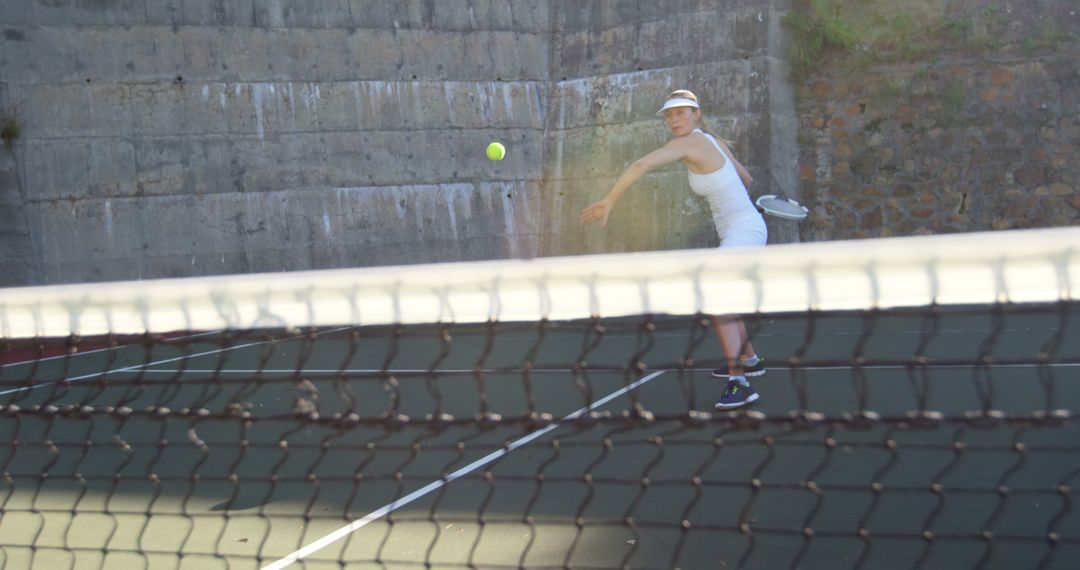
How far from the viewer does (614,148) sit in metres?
13.5

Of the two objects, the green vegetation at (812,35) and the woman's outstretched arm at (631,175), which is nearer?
the woman's outstretched arm at (631,175)

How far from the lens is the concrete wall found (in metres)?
12.6

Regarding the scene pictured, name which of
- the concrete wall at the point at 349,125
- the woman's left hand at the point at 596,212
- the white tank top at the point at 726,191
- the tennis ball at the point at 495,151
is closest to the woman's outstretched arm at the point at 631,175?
the woman's left hand at the point at 596,212

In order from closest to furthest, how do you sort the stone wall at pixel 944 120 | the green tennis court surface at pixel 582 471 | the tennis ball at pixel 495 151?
the green tennis court surface at pixel 582 471, the stone wall at pixel 944 120, the tennis ball at pixel 495 151

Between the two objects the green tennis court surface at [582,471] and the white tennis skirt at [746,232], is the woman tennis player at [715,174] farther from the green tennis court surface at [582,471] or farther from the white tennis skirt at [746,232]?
the green tennis court surface at [582,471]

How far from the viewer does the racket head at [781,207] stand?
21.1 ft

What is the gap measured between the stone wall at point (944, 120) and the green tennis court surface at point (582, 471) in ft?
20.8

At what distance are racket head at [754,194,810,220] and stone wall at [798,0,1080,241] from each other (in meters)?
5.86

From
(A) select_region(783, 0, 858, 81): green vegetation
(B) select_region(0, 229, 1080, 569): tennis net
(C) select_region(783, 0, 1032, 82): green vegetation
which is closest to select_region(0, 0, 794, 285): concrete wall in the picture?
(A) select_region(783, 0, 858, 81): green vegetation

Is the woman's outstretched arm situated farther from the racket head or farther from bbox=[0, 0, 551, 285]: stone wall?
bbox=[0, 0, 551, 285]: stone wall

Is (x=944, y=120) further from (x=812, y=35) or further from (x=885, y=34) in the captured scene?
(x=812, y=35)

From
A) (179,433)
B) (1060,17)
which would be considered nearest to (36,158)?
(179,433)

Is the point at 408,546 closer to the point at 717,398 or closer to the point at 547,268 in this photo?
the point at 547,268

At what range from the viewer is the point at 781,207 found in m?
6.88
